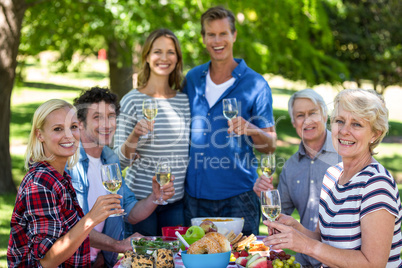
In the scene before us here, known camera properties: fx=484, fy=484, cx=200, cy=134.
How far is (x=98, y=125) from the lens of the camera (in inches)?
165

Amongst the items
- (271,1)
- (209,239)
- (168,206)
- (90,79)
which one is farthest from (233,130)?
(90,79)

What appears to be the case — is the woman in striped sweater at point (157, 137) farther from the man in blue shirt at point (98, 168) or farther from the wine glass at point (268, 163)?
the wine glass at point (268, 163)

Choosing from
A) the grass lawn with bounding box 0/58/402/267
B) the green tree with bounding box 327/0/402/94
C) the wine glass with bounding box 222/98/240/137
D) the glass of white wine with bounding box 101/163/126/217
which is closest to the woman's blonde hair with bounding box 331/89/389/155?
the wine glass with bounding box 222/98/240/137

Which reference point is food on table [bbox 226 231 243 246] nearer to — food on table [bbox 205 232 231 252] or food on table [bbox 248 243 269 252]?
food on table [bbox 248 243 269 252]

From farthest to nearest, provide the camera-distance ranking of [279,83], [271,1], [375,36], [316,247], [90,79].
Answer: [279,83] → [90,79] → [375,36] → [271,1] → [316,247]

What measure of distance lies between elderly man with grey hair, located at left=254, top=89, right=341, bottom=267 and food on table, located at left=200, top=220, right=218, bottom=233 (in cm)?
105

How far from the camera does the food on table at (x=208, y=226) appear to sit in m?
3.31

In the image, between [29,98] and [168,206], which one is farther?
[29,98]

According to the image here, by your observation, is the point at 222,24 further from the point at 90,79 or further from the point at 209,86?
the point at 90,79

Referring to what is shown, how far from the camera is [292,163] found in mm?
4258

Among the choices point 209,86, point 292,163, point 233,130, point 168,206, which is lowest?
point 168,206

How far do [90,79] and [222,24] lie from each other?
31.4 meters

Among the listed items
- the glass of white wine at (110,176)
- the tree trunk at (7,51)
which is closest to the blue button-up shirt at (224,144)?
the glass of white wine at (110,176)

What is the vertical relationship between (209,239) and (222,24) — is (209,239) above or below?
below
